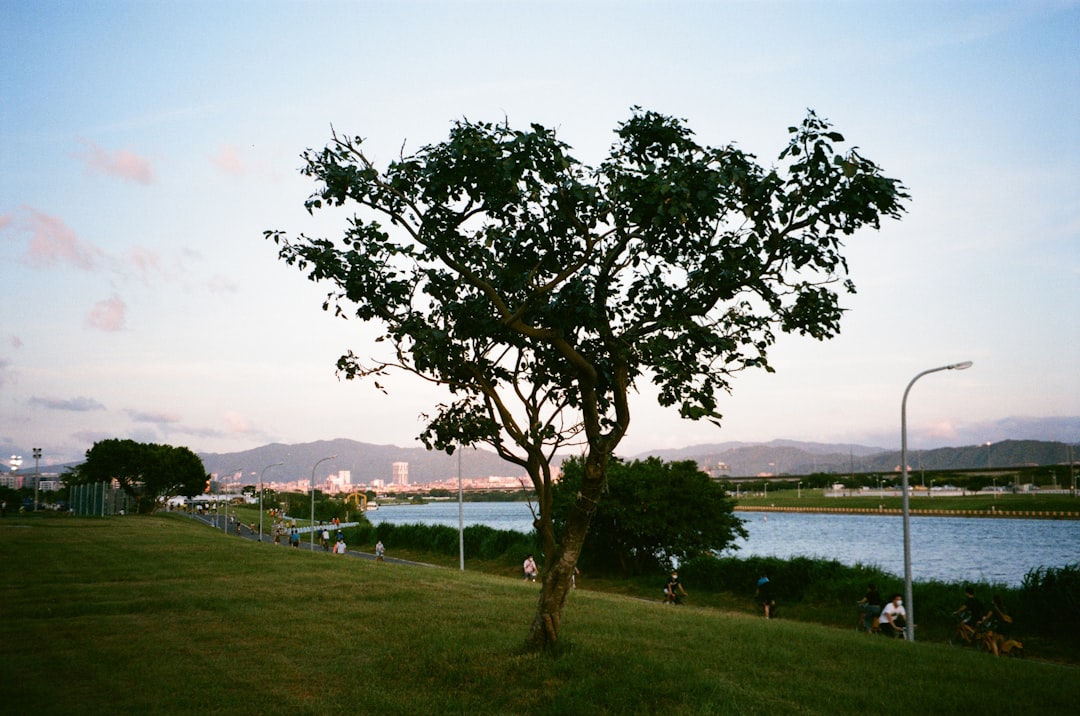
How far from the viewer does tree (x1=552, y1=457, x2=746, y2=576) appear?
45938mm

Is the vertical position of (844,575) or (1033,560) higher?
(844,575)

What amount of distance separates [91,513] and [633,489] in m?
60.9

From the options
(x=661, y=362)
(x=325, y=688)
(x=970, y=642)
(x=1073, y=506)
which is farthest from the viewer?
(x=1073, y=506)

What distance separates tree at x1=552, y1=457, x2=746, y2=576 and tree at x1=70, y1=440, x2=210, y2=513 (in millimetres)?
71977

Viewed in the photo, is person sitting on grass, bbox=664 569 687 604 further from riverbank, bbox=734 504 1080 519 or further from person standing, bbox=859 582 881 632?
riverbank, bbox=734 504 1080 519

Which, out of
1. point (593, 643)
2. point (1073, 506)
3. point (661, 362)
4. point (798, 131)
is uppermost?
point (798, 131)

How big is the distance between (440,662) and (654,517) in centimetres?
3365

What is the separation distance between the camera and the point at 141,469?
333 ft

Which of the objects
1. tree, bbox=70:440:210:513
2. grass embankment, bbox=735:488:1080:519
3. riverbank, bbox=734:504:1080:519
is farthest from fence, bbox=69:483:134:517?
grass embankment, bbox=735:488:1080:519

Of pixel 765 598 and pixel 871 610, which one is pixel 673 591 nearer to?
pixel 765 598

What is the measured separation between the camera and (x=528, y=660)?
12.6m

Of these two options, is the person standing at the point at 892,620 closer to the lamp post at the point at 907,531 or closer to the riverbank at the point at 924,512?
the lamp post at the point at 907,531

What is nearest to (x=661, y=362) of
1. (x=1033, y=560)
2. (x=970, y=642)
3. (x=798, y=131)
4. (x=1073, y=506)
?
(x=798, y=131)

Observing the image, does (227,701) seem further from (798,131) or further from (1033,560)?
(1033,560)
